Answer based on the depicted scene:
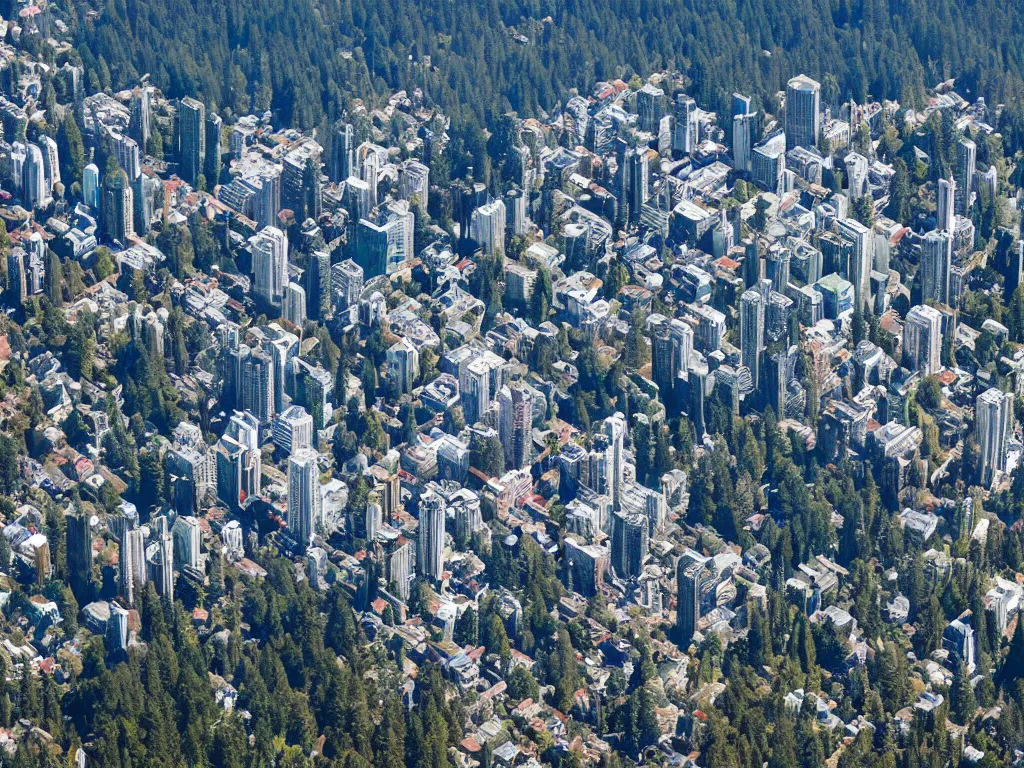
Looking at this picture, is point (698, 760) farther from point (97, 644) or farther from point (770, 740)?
point (97, 644)

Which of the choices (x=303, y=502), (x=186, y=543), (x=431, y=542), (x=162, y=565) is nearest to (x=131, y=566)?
(x=162, y=565)

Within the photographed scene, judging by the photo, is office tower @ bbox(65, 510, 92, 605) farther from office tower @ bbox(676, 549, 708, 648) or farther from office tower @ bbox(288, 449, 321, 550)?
office tower @ bbox(676, 549, 708, 648)

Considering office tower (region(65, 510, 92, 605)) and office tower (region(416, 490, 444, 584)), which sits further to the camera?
office tower (region(416, 490, 444, 584))

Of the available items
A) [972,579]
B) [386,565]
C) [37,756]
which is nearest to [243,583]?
[386,565]

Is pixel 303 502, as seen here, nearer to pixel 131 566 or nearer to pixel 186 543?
pixel 186 543

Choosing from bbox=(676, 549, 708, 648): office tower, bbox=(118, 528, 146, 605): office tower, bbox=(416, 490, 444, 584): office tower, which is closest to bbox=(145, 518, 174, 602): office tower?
bbox=(118, 528, 146, 605): office tower

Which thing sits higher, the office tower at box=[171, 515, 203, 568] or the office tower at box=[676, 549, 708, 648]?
the office tower at box=[171, 515, 203, 568]
